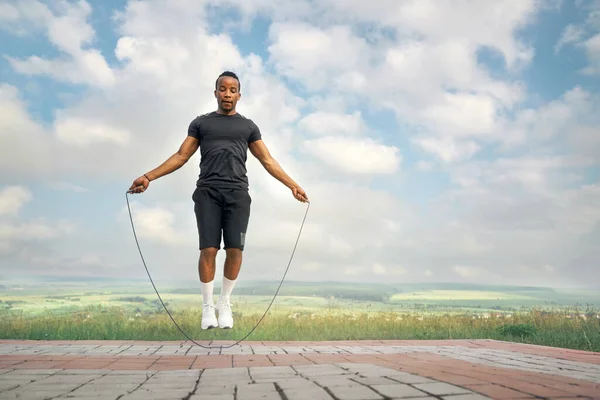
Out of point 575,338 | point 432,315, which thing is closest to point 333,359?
point 575,338

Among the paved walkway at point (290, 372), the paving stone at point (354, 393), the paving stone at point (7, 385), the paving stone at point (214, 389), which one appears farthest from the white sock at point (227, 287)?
the paving stone at point (354, 393)

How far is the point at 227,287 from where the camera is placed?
4906 mm

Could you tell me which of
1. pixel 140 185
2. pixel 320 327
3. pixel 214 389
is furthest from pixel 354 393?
pixel 320 327

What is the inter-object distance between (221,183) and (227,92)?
0.79 meters

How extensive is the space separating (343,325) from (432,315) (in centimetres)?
163

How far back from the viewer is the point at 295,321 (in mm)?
7566

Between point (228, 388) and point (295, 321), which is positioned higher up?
point (295, 321)

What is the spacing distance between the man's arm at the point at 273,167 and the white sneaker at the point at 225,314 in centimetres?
116

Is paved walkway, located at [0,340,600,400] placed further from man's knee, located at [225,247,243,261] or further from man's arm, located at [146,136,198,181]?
man's arm, located at [146,136,198,181]

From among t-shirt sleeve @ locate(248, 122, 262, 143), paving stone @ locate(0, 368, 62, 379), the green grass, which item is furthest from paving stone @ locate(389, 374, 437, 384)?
the green grass

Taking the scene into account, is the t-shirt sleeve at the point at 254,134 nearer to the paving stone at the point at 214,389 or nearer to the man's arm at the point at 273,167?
the man's arm at the point at 273,167

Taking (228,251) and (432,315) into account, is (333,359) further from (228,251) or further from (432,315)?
(432,315)

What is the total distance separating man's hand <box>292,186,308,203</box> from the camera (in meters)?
4.89

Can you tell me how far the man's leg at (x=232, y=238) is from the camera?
4590 millimetres
